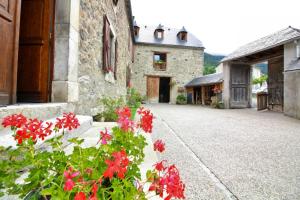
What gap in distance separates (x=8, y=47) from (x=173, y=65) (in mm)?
16529

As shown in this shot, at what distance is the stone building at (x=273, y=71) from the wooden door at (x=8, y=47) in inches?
331

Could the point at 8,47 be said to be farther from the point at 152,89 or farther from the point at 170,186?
the point at 152,89

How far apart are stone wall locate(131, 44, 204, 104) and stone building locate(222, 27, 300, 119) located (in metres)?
6.31

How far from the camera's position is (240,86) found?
1186 centimetres

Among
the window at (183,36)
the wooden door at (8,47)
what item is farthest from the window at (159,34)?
the wooden door at (8,47)

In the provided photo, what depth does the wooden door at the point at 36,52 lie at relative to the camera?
2.76m

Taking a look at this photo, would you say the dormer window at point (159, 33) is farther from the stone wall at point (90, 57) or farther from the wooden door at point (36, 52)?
the wooden door at point (36, 52)

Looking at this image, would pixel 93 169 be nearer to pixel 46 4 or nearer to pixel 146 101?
pixel 46 4

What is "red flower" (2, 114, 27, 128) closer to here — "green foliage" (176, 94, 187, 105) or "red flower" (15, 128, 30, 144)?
"red flower" (15, 128, 30, 144)

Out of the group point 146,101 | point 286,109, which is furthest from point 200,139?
point 146,101

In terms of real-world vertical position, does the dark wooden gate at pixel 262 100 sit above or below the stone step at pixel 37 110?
above

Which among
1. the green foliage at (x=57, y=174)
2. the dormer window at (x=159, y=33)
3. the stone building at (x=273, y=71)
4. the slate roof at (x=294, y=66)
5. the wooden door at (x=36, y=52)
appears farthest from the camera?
the dormer window at (x=159, y=33)

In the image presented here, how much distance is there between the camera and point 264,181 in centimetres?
201

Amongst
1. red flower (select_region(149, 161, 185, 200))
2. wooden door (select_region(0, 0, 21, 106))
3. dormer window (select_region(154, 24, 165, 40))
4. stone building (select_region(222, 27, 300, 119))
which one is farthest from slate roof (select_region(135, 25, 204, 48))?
red flower (select_region(149, 161, 185, 200))
